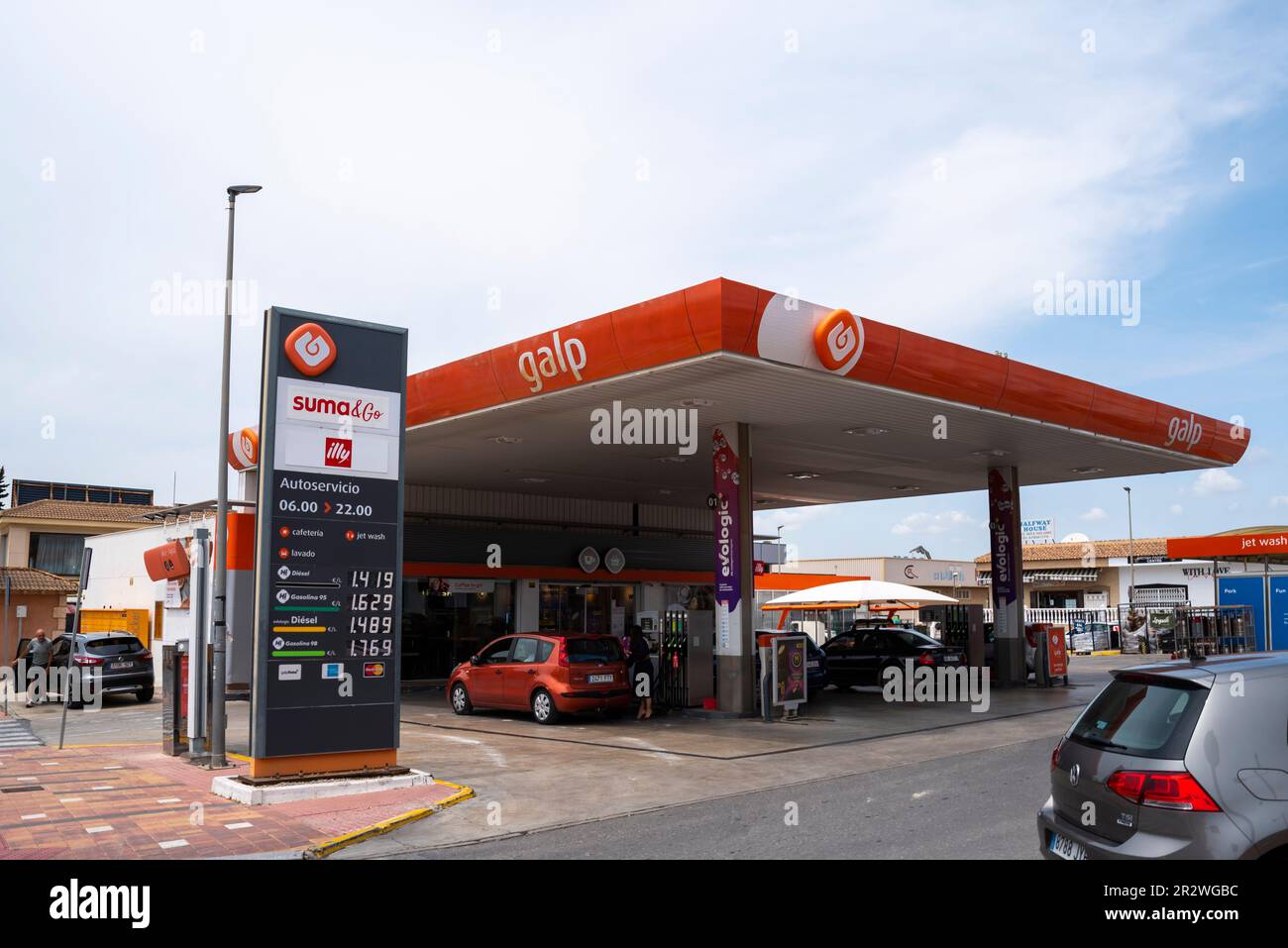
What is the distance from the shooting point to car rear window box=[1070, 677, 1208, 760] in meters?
4.84

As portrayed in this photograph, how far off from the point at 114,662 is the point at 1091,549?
48.0 meters

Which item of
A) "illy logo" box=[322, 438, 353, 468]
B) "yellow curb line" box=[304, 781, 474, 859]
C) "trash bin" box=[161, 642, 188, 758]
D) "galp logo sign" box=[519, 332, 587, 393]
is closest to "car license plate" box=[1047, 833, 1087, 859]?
"yellow curb line" box=[304, 781, 474, 859]

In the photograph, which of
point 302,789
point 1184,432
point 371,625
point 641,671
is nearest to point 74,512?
point 641,671

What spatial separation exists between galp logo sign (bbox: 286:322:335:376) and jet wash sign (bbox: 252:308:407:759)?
0.4 inches

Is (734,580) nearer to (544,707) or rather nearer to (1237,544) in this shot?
(544,707)

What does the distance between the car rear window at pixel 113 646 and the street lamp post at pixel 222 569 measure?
9.98 meters

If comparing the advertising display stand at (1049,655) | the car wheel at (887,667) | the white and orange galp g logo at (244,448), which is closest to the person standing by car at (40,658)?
the white and orange galp g logo at (244,448)

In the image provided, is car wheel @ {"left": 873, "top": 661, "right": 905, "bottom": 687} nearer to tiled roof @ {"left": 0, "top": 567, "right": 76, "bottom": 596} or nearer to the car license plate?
the car license plate

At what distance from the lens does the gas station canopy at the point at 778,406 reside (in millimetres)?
12953
